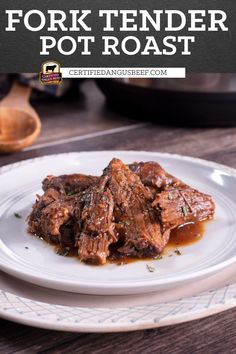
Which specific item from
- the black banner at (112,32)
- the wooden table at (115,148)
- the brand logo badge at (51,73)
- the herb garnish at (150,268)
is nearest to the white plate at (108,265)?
the herb garnish at (150,268)

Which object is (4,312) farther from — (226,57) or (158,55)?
(226,57)

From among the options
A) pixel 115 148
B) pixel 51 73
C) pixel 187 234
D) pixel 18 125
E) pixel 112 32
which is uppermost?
pixel 112 32

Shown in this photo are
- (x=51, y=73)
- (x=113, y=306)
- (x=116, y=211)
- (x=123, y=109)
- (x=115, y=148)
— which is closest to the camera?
(x=113, y=306)

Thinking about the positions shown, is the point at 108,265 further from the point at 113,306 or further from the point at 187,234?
the point at 187,234

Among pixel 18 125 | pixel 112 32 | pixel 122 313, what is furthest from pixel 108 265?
pixel 18 125

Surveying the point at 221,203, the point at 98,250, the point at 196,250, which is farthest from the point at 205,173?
the point at 98,250

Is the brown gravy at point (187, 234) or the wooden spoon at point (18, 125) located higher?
the wooden spoon at point (18, 125)

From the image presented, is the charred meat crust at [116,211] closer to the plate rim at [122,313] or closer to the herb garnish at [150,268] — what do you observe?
the herb garnish at [150,268]
